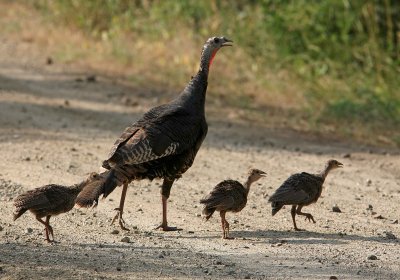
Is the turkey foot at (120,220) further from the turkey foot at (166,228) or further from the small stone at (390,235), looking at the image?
the small stone at (390,235)

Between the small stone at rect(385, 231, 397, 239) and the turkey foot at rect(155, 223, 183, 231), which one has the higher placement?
the turkey foot at rect(155, 223, 183, 231)

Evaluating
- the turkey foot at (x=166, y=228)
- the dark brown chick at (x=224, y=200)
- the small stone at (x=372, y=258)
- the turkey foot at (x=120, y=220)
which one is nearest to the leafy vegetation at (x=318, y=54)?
the dark brown chick at (x=224, y=200)

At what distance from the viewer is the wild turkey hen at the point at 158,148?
8422 millimetres

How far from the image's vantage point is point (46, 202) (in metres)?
8.04

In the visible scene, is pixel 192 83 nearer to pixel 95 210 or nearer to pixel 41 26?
pixel 95 210

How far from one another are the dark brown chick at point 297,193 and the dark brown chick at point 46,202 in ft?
5.69

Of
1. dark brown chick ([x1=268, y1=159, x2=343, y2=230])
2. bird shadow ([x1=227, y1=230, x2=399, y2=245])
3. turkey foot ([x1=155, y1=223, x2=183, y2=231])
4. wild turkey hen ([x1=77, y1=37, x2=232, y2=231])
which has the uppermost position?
wild turkey hen ([x1=77, y1=37, x2=232, y2=231])

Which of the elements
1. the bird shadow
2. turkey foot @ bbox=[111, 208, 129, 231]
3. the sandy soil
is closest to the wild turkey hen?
turkey foot @ bbox=[111, 208, 129, 231]

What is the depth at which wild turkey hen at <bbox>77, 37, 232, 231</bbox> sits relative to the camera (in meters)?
8.42

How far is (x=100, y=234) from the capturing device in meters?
8.48

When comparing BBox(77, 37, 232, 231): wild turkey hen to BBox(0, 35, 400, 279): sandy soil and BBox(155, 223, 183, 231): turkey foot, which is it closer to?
BBox(155, 223, 183, 231): turkey foot

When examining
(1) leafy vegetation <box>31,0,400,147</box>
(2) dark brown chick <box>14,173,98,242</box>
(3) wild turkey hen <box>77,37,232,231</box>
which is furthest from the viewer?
(1) leafy vegetation <box>31,0,400,147</box>

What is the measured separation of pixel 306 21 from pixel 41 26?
643 centimetres

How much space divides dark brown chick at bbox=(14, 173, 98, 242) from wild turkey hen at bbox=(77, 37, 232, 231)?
0.11 meters
